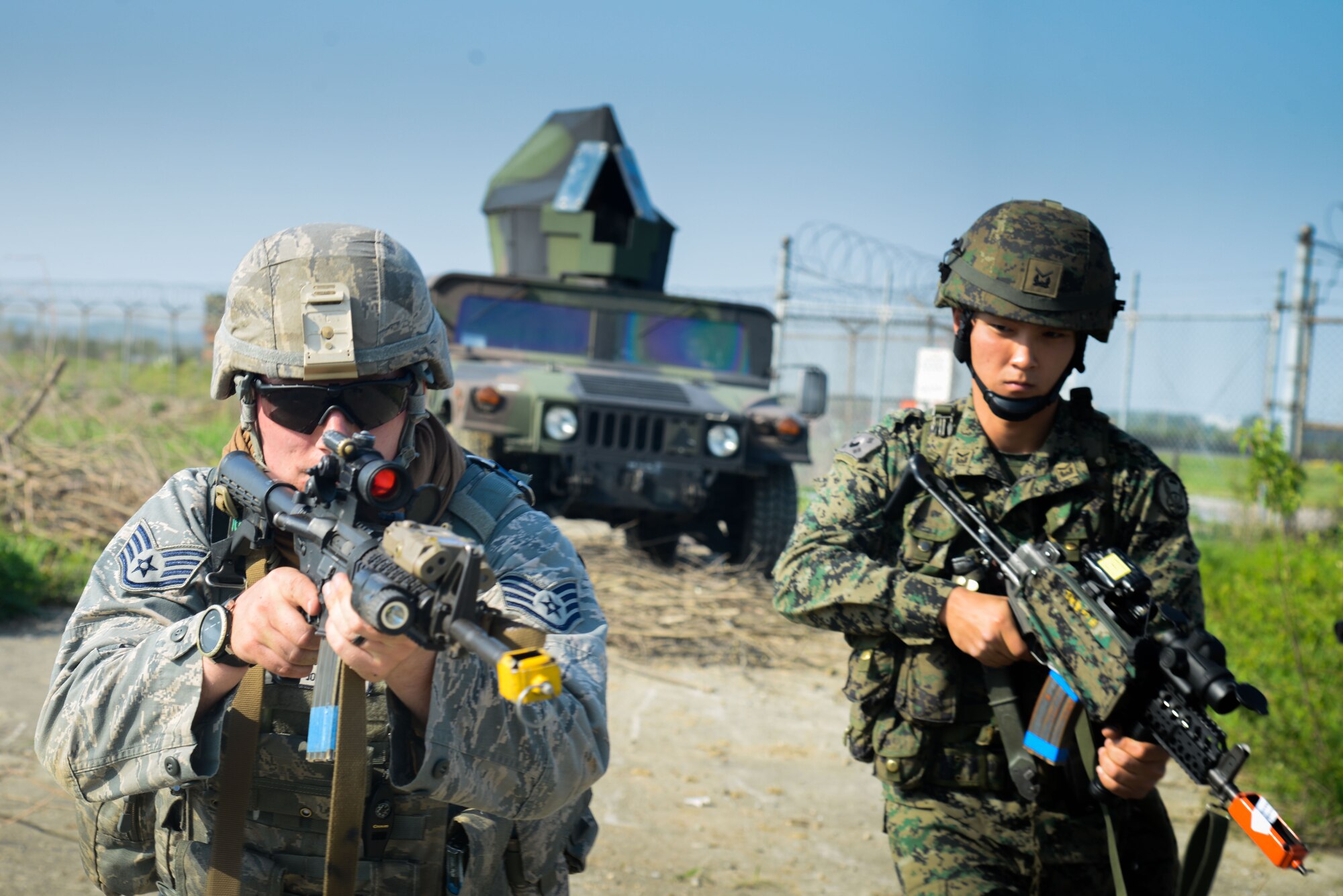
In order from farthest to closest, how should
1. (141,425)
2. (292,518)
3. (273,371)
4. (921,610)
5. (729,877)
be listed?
(141,425)
(729,877)
(921,610)
(273,371)
(292,518)

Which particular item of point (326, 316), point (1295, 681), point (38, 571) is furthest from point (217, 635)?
point (38, 571)

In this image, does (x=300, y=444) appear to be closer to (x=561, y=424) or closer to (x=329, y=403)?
(x=329, y=403)

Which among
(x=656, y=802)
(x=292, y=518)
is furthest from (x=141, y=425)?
(x=292, y=518)

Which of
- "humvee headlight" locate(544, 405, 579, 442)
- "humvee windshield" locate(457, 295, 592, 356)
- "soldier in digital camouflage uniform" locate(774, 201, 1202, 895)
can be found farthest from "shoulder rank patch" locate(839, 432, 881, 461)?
"humvee windshield" locate(457, 295, 592, 356)

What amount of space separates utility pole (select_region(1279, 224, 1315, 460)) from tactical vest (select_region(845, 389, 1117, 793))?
7031mm

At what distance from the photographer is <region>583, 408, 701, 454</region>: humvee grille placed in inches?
261

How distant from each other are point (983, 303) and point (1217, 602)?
3.01m

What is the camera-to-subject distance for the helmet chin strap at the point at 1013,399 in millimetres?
2260

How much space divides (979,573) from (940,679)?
214 millimetres

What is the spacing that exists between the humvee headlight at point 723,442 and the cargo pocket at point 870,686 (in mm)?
4588

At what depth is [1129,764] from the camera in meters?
1.90

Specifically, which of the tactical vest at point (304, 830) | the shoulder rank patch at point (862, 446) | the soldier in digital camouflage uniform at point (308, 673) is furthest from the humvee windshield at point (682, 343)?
the tactical vest at point (304, 830)

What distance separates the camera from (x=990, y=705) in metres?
2.19

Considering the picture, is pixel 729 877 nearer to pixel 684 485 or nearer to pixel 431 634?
pixel 431 634
